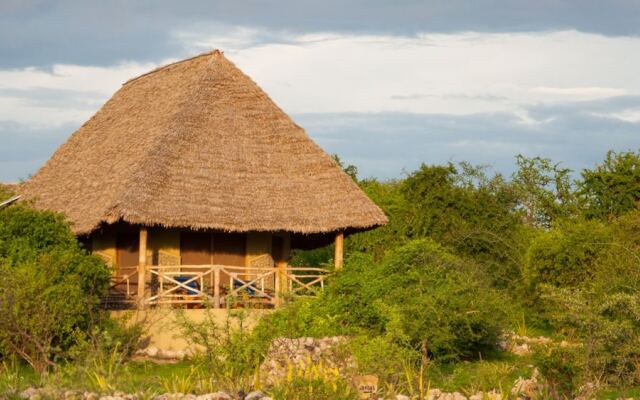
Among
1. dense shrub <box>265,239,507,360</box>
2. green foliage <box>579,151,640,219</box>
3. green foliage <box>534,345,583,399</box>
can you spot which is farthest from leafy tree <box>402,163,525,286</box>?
green foliage <box>534,345,583,399</box>

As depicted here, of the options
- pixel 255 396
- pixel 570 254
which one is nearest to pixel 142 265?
pixel 570 254

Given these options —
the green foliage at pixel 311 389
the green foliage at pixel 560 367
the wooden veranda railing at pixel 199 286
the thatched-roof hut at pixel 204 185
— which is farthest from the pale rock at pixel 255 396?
the thatched-roof hut at pixel 204 185

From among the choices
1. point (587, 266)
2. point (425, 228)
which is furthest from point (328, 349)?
point (425, 228)

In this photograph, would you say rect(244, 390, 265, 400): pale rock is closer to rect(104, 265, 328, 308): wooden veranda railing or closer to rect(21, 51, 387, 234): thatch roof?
rect(104, 265, 328, 308): wooden veranda railing

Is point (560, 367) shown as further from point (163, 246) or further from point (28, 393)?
point (163, 246)

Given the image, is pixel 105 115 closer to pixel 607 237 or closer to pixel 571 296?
pixel 607 237

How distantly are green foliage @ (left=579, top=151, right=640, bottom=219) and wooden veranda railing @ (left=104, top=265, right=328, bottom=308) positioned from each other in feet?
35.1

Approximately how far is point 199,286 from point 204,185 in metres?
1.90

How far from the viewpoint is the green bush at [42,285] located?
13.1 metres

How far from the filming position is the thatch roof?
17719mm

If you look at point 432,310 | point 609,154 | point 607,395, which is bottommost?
point 607,395

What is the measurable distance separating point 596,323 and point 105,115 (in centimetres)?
1488

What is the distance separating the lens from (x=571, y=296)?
481 inches

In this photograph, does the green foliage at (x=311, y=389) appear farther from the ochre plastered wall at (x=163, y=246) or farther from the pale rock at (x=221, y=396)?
the ochre plastered wall at (x=163, y=246)
